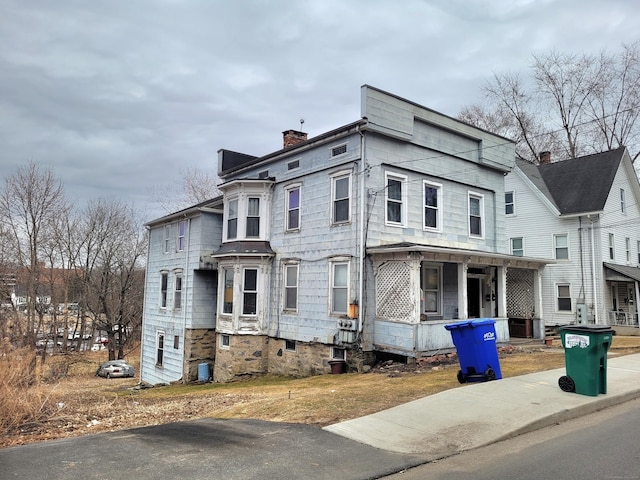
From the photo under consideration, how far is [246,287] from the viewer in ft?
59.3

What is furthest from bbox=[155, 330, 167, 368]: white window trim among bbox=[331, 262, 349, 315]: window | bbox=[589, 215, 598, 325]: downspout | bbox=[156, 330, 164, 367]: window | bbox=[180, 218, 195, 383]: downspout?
bbox=[589, 215, 598, 325]: downspout

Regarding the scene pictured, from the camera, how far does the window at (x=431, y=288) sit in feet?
54.3

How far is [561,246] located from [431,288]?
12732 mm

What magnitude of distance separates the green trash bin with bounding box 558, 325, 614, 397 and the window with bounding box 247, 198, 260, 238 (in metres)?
12.0

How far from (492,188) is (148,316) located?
58.3 ft

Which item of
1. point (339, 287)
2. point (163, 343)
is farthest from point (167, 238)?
point (339, 287)

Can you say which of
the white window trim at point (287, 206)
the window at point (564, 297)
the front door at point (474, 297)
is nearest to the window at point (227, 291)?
the white window trim at point (287, 206)

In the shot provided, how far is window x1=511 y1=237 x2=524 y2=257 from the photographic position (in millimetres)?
27322

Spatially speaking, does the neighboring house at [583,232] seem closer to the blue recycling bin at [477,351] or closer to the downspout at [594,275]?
the downspout at [594,275]

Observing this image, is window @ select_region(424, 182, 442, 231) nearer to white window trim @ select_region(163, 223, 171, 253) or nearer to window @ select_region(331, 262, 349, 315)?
window @ select_region(331, 262, 349, 315)

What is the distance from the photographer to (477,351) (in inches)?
395

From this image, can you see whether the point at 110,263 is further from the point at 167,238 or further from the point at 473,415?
the point at 473,415

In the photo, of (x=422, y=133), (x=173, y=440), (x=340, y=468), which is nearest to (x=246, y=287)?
(x=422, y=133)

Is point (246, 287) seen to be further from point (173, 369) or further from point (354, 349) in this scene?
point (173, 369)
